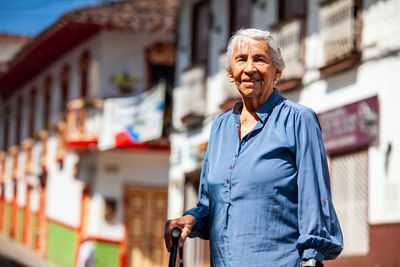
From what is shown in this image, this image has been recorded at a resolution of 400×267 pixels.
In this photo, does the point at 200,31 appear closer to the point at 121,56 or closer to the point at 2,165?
the point at 121,56

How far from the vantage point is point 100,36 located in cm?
2439

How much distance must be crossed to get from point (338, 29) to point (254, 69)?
9.67 metres

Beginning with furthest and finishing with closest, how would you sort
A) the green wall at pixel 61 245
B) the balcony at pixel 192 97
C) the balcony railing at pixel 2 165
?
the balcony railing at pixel 2 165
the green wall at pixel 61 245
the balcony at pixel 192 97

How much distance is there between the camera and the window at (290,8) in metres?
14.7

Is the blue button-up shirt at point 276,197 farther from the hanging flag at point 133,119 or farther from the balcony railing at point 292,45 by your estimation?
the hanging flag at point 133,119

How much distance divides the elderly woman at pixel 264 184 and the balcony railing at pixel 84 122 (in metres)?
19.2

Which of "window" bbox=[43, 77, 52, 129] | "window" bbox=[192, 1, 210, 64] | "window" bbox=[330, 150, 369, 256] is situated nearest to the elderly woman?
"window" bbox=[330, 150, 369, 256]

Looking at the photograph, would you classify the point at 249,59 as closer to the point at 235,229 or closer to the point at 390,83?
the point at 235,229

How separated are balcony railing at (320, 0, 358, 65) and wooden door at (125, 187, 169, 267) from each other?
37.1 ft

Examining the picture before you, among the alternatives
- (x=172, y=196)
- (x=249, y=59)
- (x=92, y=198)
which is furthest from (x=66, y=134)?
(x=249, y=59)

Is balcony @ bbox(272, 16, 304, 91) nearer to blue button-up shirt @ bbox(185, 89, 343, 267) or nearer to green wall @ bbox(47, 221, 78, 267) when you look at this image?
blue button-up shirt @ bbox(185, 89, 343, 267)

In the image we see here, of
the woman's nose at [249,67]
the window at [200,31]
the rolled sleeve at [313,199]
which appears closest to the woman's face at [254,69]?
the woman's nose at [249,67]

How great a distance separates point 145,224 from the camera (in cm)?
2425

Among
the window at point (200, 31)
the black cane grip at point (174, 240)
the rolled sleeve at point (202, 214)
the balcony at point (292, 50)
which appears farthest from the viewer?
the window at point (200, 31)
